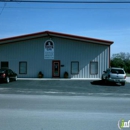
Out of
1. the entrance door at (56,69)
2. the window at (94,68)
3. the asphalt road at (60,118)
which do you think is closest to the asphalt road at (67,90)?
the asphalt road at (60,118)

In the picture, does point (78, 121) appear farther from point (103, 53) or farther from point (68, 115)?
point (103, 53)

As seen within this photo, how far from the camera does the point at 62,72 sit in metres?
31.0

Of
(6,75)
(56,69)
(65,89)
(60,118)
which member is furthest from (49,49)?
(60,118)

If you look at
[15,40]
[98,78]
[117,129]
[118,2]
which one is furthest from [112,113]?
[15,40]

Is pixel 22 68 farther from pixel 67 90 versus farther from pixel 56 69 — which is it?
pixel 67 90

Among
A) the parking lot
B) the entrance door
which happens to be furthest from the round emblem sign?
the parking lot

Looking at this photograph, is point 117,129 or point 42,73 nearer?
point 117,129

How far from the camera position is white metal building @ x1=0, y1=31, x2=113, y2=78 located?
3088 cm

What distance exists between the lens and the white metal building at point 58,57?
30.9 m

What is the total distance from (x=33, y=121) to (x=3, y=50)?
25.4m

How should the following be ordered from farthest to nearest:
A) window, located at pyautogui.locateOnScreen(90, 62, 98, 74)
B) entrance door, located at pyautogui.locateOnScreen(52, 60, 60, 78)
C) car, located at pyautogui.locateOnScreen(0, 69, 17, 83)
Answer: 1. window, located at pyautogui.locateOnScreen(90, 62, 98, 74)
2. entrance door, located at pyautogui.locateOnScreen(52, 60, 60, 78)
3. car, located at pyautogui.locateOnScreen(0, 69, 17, 83)

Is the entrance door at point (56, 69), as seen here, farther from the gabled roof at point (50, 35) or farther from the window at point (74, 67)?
the gabled roof at point (50, 35)

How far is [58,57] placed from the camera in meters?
30.8

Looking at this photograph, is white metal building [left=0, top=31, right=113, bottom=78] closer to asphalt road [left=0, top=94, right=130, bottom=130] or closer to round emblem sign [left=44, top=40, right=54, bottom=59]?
round emblem sign [left=44, top=40, right=54, bottom=59]
